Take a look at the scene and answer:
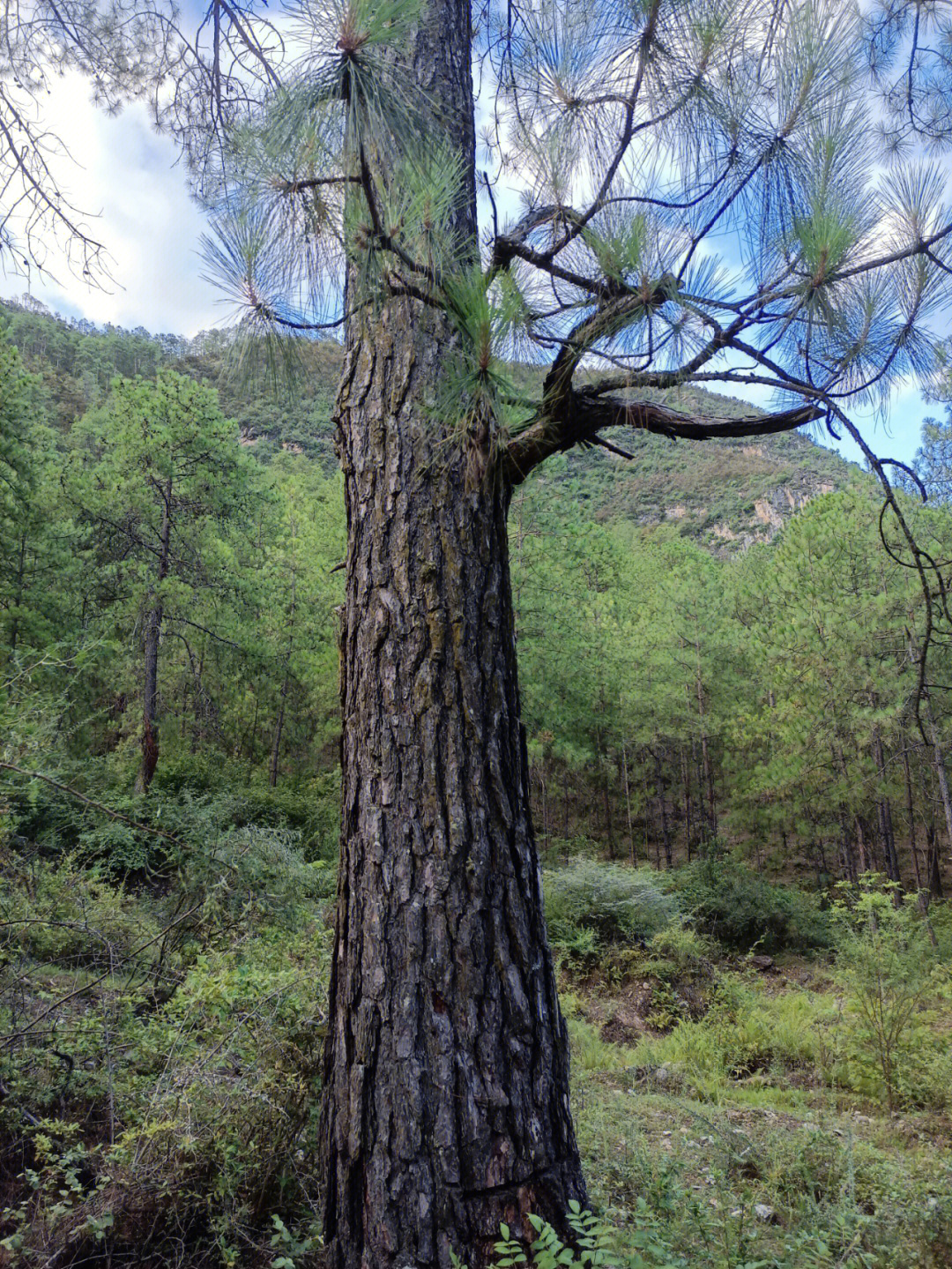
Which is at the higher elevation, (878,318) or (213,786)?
(878,318)

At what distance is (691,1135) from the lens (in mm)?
2961

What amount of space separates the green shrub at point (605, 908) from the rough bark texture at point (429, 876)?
6.46 m

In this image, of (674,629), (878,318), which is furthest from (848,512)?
(878,318)

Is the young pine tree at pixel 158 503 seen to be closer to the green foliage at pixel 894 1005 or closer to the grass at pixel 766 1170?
the grass at pixel 766 1170

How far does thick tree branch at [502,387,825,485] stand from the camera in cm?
196

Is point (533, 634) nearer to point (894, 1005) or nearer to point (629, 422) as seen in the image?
point (894, 1005)

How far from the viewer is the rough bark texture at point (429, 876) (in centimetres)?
160

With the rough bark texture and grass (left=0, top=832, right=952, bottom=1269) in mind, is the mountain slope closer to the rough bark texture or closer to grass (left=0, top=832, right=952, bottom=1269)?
grass (left=0, top=832, right=952, bottom=1269)

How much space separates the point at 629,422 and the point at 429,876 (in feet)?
4.28

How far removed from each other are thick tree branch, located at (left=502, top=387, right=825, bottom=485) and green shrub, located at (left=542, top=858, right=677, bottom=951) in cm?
677

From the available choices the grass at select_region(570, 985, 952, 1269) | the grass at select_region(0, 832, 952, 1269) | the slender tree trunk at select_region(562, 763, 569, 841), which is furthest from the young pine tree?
the slender tree trunk at select_region(562, 763, 569, 841)

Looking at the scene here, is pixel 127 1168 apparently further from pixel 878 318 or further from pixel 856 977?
pixel 856 977

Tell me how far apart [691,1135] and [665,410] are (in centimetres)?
281

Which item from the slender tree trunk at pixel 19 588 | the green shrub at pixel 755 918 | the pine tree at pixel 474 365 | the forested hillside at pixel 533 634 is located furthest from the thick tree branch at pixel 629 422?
the slender tree trunk at pixel 19 588
